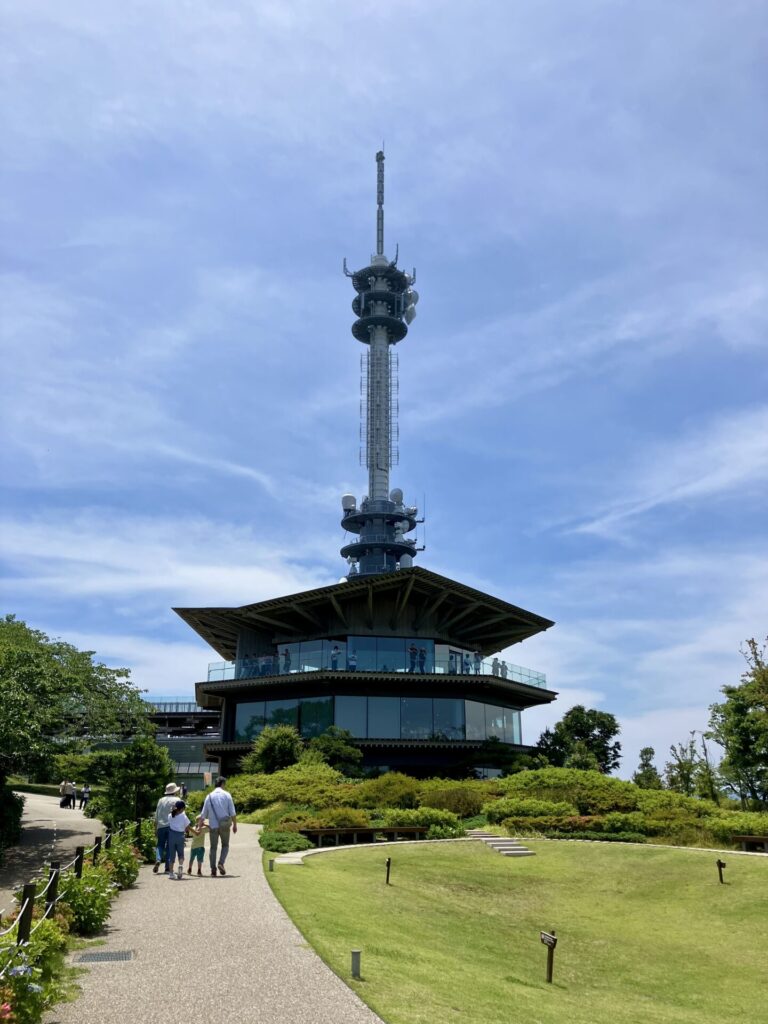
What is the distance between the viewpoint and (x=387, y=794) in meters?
29.9

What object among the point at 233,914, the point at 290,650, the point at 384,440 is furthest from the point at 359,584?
the point at 233,914

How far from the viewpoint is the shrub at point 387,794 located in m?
29.6

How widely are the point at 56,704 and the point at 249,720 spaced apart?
23.1 metres

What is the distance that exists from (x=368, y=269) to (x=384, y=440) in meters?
18.4

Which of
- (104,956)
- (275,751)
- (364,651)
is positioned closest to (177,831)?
(104,956)

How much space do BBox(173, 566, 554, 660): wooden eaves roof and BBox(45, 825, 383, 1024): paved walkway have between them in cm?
2916

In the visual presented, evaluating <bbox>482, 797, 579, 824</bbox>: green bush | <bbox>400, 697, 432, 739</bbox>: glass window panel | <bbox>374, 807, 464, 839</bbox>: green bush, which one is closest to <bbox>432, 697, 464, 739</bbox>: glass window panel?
<bbox>400, 697, 432, 739</bbox>: glass window panel

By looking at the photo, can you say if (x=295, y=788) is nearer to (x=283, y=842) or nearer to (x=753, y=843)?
(x=283, y=842)

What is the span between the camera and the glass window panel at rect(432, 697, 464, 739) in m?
42.0

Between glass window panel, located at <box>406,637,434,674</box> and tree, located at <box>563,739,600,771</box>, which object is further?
glass window panel, located at <box>406,637,434,674</box>

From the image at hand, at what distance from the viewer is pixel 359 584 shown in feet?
140

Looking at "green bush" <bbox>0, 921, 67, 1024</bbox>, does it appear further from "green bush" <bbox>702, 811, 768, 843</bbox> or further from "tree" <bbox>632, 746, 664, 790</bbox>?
"tree" <bbox>632, 746, 664, 790</bbox>

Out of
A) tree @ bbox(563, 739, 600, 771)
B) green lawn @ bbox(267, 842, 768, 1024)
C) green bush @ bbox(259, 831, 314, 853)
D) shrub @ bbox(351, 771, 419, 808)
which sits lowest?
green lawn @ bbox(267, 842, 768, 1024)

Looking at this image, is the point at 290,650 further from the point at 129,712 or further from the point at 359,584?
the point at 129,712
